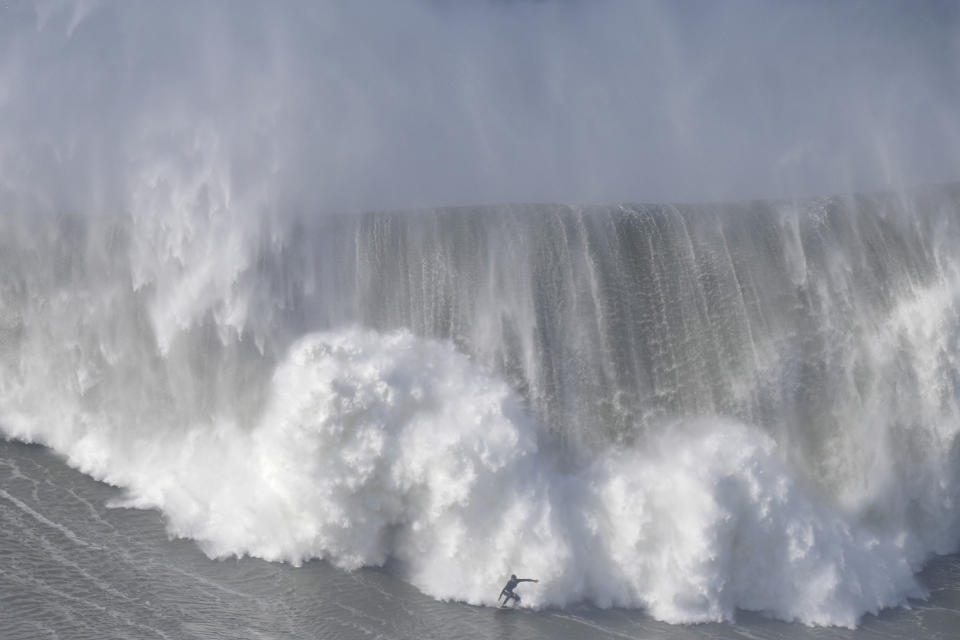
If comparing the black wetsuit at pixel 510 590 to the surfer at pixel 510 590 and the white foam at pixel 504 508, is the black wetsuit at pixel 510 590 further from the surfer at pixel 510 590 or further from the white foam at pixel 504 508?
the white foam at pixel 504 508

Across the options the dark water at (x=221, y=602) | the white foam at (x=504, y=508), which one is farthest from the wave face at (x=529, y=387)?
the dark water at (x=221, y=602)

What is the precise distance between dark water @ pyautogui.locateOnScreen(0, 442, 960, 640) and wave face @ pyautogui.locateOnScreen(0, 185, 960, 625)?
0.45 meters

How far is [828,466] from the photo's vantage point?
18.5 metres

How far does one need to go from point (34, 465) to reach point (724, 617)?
12.6 metres

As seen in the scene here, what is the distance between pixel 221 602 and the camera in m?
15.1


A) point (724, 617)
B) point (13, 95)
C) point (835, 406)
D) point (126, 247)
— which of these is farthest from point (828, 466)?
point (13, 95)

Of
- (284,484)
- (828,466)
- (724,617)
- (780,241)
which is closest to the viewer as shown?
(724,617)

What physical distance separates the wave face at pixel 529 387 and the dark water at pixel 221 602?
1.49 ft

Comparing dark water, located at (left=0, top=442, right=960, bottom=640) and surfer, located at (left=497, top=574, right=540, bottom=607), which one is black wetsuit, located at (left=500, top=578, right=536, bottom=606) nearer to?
surfer, located at (left=497, top=574, right=540, bottom=607)

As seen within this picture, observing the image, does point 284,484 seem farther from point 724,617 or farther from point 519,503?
point 724,617

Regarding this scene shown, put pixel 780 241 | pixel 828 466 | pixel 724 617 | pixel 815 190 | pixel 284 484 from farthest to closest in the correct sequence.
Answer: pixel 815 190
pixel 780 241
pixel 828 466
pixel 284 484
pixel 724 617

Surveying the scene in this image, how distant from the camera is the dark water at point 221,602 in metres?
14.4

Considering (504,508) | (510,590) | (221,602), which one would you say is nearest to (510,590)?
(510,590)

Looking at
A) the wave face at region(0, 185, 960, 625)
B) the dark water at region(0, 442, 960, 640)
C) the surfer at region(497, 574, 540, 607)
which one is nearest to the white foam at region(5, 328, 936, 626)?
the wave face at region(0, 185, 960, 625)
